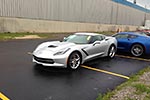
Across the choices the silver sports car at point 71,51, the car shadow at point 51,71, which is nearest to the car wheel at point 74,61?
the silver sports car at point 71,51

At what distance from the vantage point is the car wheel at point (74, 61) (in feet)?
22.4

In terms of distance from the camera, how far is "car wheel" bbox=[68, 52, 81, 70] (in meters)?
6.82

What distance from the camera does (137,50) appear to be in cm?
1049

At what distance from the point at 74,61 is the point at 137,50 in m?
4.82

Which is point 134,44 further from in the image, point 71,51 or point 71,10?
point 71,10

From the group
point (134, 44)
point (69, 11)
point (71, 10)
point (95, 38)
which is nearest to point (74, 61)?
point (95, 38)

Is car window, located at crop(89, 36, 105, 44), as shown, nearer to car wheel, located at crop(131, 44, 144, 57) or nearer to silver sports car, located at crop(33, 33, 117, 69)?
silver sports car, located at crop(33, 33, 117, 69)

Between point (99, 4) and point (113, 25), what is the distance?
884 cm

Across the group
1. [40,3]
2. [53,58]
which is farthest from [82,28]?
[53,58]

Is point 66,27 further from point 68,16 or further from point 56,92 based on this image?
point 56,92

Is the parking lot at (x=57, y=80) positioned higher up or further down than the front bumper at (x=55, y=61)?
further down

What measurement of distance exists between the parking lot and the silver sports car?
0.93 ft

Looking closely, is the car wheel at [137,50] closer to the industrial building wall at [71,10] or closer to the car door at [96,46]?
the car door at [96,46]

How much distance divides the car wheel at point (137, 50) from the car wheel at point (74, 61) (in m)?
4.50
